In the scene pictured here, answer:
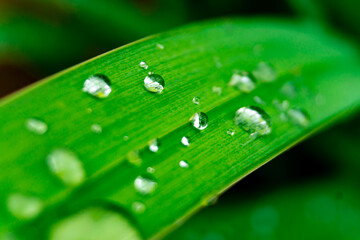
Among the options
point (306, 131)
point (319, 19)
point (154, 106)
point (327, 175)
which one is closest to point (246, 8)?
point (319, 19)

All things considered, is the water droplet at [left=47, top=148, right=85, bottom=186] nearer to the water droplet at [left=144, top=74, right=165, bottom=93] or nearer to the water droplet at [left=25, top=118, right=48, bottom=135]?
the water droplet at [left=25, top=118, right=48, bottom=135]

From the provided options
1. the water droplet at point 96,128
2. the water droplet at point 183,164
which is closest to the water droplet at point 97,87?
the water droplet at point 96,128

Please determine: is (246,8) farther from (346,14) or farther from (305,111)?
(305,111)

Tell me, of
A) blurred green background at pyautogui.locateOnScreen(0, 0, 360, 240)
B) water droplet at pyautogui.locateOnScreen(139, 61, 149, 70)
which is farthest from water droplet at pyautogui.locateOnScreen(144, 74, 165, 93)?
blurred green background at pyautogui.locateOnScreen(0, 0, 360, 240)

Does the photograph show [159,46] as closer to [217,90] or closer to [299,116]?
[217,90]

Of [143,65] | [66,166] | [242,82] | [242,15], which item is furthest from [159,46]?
[242,15]

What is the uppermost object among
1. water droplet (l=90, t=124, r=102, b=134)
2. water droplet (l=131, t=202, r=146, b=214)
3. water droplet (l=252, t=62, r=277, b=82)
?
water droplet (l=252, t=62, r=277, b=82)
